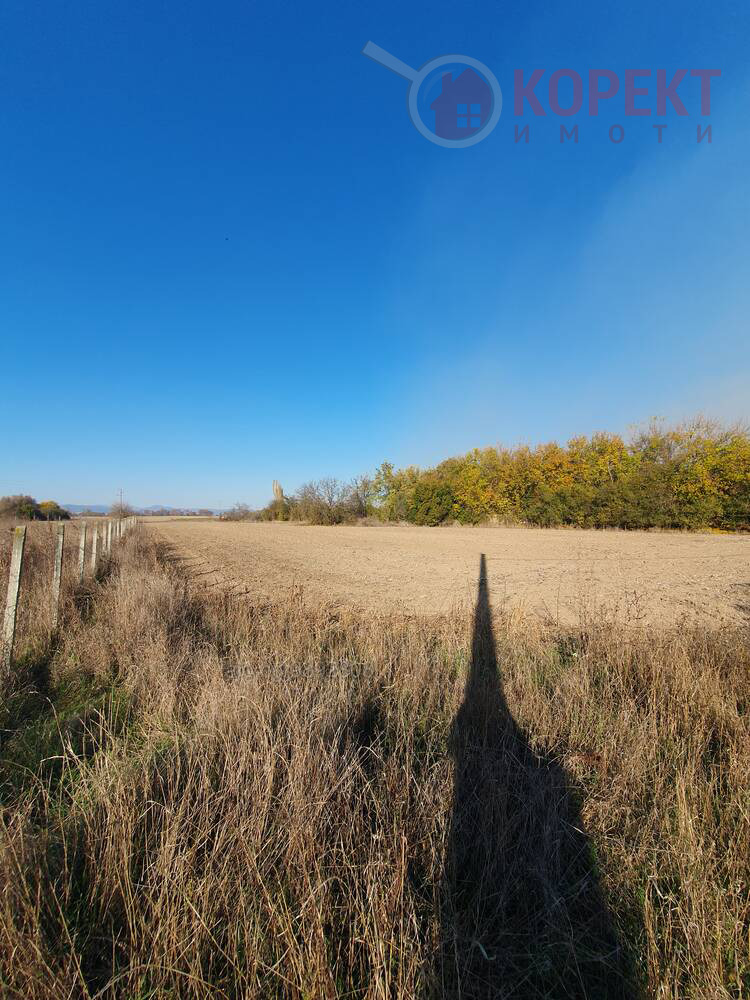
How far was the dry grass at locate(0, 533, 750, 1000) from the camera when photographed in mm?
1430

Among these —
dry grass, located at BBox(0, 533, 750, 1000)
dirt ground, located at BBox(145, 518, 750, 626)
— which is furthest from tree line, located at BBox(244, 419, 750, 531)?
dry grass, located at BBox(0, 533, 750, 1000)

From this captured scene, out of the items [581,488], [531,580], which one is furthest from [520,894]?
[581,488]

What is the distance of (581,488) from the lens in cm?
4041

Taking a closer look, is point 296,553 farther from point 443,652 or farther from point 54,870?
point 54,870

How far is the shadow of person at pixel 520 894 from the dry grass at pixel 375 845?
0.01 m

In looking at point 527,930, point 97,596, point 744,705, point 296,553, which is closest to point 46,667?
point 97,596

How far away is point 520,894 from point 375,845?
2.53 ft

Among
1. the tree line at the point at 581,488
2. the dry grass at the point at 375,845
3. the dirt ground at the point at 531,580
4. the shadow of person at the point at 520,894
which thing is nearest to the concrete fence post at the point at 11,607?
the dry grass at the point at 375,845

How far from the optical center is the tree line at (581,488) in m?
34.2

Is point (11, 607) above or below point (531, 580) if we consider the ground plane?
above

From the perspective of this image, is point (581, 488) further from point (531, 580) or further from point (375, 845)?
point (375, 845)

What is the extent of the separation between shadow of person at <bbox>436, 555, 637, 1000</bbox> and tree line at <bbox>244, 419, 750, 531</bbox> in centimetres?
4098

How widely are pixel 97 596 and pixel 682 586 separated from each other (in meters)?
14.2

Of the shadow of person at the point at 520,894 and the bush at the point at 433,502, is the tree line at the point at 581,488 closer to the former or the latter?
the bush at the point at 433,502
